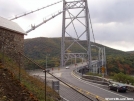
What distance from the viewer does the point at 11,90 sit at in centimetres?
731

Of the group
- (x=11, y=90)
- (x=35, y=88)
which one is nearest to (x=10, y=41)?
(x=35, y=88)

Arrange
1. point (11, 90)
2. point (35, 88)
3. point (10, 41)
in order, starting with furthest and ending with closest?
1. point (10, 41)
2. point (35, 88)
3. point (11, 90)

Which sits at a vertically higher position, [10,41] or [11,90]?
[10,41]

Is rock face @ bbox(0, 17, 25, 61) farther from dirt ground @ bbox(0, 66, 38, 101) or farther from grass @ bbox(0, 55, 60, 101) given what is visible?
dirt ground @ bbox(0, 66, 38, 101)

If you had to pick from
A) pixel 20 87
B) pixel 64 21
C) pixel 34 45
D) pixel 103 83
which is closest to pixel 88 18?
pixel 64 21

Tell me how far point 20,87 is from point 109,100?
924cm

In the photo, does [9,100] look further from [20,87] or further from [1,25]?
[1,25]

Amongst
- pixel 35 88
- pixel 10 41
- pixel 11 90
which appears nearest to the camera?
pixel 11 90

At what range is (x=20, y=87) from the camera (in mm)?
8008

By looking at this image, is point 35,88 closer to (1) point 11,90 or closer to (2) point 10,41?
(1) point 11,90

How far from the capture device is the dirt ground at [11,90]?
22.1ft

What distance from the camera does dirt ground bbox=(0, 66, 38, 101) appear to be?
266 inches

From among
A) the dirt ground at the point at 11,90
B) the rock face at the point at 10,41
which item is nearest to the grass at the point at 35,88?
the dirt ground at the point at 11,90

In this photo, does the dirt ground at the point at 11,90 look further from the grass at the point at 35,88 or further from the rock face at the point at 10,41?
the rock face at the point at 10,41
